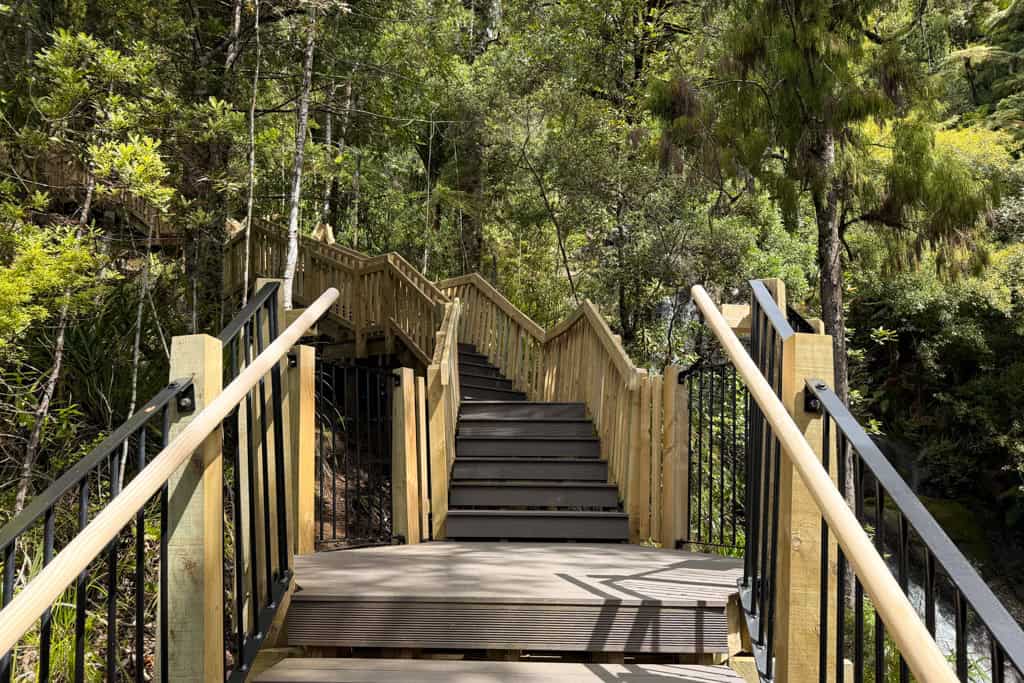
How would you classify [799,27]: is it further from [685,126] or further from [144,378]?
[144,378]

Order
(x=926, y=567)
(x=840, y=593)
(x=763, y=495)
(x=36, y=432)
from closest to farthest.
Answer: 1. (x=926, y=567)
2. (x=840, y=593)
3. (x=763, y=495)
4. (x=36, y=432)

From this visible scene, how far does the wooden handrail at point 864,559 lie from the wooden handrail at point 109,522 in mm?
1461

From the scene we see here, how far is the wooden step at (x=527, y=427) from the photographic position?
7352 millimetres

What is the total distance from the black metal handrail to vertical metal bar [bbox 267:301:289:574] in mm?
1758

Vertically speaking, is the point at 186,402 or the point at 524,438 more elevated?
the point at 186,402

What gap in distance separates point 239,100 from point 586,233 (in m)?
5.13

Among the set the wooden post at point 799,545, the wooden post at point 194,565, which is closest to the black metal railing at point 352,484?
the wooden post at point 194,565

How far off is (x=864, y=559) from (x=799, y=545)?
25.5 inches

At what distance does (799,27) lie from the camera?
7.96m

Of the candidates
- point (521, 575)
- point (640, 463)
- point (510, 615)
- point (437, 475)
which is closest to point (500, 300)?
point (437, 475)

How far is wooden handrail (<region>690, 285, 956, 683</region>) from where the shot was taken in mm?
1344

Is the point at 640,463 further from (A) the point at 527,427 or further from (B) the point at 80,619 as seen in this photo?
(B) the point at 80,619

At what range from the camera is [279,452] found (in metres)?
2.77

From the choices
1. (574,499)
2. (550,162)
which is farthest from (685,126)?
(574,499)
